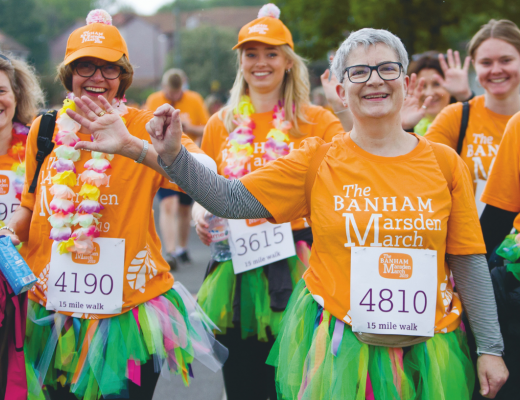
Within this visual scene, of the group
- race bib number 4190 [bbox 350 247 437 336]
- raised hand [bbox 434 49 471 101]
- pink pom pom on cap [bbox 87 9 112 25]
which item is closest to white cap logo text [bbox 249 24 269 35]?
pink pom pom on cap [bbox 87 9 112 25]

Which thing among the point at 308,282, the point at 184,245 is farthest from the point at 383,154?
the point at 184,245

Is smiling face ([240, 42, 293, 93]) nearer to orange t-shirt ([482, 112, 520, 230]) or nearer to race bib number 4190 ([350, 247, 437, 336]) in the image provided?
orange t-shirt ([482, 112, 520, 230])

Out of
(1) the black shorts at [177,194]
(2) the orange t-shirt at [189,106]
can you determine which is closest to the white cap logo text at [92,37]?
(1) the black shorts at [177,194]

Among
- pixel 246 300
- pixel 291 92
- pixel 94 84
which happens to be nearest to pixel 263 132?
pixel 291 92

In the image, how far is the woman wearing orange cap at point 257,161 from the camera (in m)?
3.12

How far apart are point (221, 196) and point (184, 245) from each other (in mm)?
5914

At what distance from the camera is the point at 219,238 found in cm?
324

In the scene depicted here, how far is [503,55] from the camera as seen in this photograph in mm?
3338

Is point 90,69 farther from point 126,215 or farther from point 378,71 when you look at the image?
point 378,71

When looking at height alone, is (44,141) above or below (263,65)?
below

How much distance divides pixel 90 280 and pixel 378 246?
128cm

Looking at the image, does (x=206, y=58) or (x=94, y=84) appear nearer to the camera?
(x=94, y=84)

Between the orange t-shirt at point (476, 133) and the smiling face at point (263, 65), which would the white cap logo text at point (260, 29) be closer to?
the smiling face at point (263, 65)

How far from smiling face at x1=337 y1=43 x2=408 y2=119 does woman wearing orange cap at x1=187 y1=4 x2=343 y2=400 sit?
1.06 m
